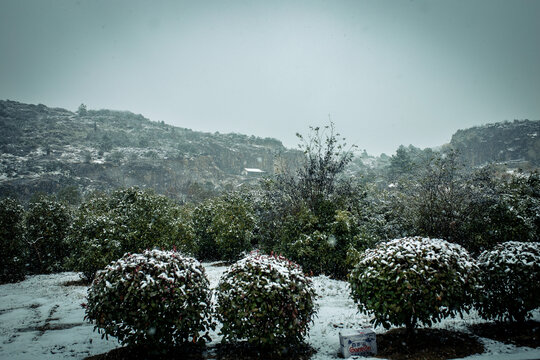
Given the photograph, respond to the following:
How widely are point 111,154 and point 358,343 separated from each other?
11134 cm

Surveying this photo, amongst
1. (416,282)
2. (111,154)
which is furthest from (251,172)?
(416,282)

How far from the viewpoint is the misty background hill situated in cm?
6750

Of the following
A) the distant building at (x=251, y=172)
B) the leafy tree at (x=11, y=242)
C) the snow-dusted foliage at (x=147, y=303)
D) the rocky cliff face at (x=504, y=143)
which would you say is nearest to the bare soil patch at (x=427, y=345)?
the snow-dusted foliage at (x=147, y=303)

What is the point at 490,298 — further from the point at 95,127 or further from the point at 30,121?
the point at 30,121

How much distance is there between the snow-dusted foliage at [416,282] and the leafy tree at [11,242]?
51.4 feet

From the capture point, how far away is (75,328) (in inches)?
228

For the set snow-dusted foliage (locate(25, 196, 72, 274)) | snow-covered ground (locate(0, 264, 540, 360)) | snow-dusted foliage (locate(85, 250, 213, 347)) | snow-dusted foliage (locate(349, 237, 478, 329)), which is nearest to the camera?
snow-dusted foliage (locate(85, 250, 213, 347))

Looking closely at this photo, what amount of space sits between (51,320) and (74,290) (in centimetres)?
382

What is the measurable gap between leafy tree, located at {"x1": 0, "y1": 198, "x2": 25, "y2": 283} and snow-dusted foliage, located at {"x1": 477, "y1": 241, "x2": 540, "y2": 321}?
57.4 feet

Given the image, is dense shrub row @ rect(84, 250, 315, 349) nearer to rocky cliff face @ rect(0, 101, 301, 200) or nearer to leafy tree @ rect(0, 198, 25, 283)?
leafy tree @ rect(0, 198, 25, 283)

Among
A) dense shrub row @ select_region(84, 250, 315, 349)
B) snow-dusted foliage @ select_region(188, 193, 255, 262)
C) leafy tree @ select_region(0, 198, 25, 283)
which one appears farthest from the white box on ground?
leafy tree @ select_region(0, 198, 25, 283)

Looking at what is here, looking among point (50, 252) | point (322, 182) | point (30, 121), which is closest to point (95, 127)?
point (30, 121)

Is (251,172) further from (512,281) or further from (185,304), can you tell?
(185,304)

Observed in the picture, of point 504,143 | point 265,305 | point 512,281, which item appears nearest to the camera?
point 265,305
